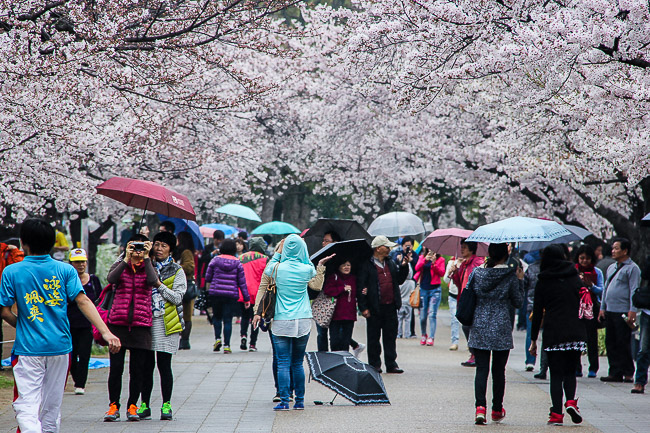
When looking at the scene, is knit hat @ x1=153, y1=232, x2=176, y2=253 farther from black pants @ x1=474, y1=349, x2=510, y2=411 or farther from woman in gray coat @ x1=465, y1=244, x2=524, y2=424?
black pants @ x1=474, y1=349, x2=510, y2=411

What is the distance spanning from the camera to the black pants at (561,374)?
27.6ft

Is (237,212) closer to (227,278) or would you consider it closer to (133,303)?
(227,278)

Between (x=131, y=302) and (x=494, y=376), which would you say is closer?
(x=131, y=302)

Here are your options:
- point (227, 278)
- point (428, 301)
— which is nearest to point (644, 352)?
point (227, 278)

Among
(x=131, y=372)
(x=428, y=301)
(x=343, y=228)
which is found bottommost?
(x=131, y=372)

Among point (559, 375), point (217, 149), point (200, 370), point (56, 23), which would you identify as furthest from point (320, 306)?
point (217, 149)

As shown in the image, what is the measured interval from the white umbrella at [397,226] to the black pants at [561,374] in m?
7.39

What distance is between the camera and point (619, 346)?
38.9ft

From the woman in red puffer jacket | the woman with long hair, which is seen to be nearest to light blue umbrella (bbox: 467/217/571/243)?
the woman in red puffer jacket

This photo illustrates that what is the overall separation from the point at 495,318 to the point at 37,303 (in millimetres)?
4232

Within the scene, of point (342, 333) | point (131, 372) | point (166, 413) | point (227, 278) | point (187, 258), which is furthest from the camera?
point (187, 258)

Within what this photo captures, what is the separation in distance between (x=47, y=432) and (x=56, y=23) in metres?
6.26

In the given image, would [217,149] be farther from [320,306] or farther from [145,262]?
[145,262]

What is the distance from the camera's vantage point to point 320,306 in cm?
1102
